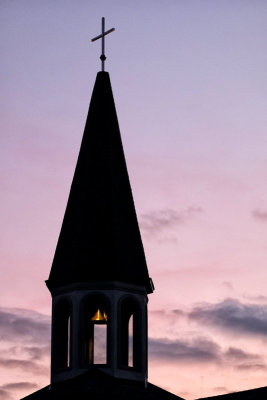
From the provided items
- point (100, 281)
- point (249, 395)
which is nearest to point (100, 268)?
point (100, 281)

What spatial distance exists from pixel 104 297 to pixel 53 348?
2596 mm

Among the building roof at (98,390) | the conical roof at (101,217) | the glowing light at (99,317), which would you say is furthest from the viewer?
the glowing light at (99,317)

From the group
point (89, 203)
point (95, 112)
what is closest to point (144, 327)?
point (89, 203)

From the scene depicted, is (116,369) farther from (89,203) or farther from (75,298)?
(89,203)

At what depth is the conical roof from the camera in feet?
160

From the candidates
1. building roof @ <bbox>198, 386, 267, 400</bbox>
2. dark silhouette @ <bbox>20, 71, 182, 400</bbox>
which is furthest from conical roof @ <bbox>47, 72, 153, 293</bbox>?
building roof @ <bbox>198, 386, 267, 400</bbox>

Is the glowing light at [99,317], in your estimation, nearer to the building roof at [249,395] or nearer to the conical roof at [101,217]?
the conical roof at [101,217]

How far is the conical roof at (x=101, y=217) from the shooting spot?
4862cm

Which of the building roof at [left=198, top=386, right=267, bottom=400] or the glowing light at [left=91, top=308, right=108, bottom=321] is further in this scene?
the glowing light at [left=91, top=308, right=108, bottom=321]

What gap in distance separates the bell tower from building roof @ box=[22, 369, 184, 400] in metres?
0.30

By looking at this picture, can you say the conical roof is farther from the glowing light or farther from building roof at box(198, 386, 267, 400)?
building roof at box(198, 386, 267, 400)

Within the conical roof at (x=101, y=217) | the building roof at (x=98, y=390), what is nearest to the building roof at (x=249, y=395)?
the building roof at (x=98, y=390)

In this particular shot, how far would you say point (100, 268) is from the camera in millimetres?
A: 48344

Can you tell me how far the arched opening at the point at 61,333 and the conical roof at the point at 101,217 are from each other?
79 cm
